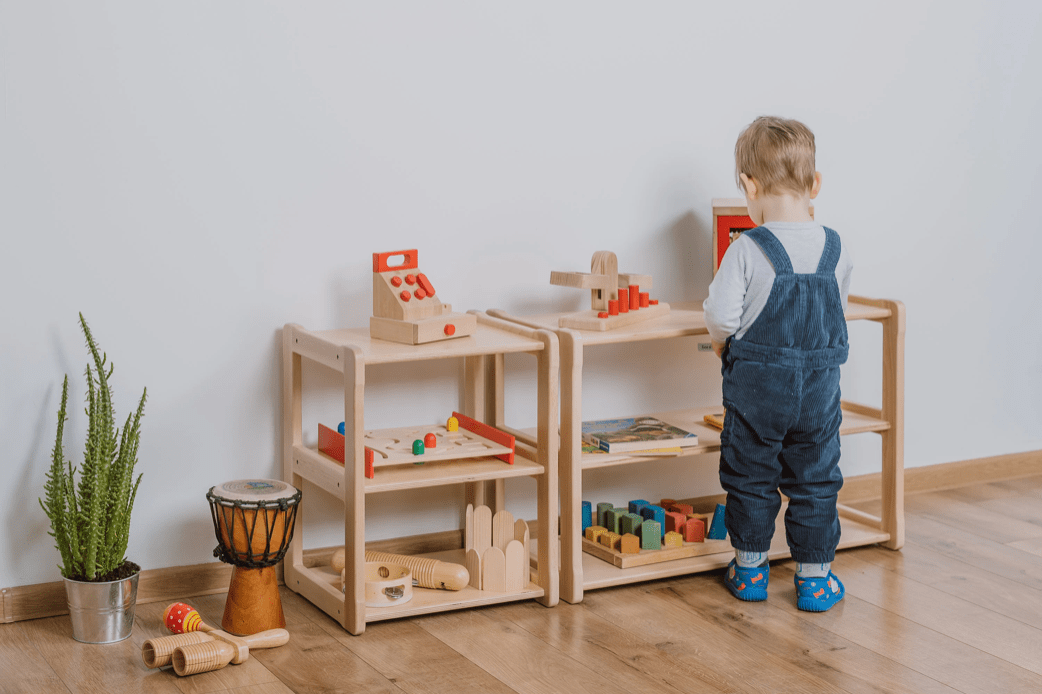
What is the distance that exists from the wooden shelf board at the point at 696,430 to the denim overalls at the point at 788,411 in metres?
0.10

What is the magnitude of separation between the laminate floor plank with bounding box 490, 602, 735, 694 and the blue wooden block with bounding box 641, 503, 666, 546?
14.5 inches

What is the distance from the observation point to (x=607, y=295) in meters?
2.59

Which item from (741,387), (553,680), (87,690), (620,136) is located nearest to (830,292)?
(741,387)

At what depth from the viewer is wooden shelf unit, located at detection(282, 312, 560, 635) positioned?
2268 mm

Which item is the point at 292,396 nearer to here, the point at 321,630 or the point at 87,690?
the point at 321,630

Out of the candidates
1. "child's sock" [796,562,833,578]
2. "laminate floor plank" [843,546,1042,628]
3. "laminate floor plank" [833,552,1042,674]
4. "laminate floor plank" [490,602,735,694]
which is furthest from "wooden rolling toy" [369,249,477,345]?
"laminate floor plank" [843,546,1042,628]

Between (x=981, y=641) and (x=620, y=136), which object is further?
(x=620, y=136)

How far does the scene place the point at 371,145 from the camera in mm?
2594

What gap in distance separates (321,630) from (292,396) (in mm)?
507

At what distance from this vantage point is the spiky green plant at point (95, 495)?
224cm

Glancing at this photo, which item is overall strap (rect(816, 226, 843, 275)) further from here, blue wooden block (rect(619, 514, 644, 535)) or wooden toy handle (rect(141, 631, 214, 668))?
wooden toy handle (rect(141, 631, 214, 668))

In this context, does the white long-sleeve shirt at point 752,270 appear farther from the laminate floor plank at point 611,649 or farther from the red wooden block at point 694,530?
the laminate floor plank at point 611,649

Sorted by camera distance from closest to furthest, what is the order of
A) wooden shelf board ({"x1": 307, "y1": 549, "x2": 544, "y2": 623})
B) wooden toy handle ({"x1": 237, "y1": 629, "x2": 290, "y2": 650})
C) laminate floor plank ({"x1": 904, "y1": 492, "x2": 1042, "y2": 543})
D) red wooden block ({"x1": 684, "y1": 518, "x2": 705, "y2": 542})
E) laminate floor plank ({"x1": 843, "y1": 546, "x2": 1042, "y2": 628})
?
wooden toy handle ({"x1": 237, "y1": 629, "x2": 290, "y2": 650}) → wooden shelf board ({"x1": 307, "y1": 549, "x2": 544, "y2": 623}) → laminate floor plank ({"x1": 843, "y1": 546, "x2": 1042, "y2": 628}) → red wooden block ({"x1": 684, "y1": 518, "x2": 705, "y2": 542}) → laminate floor plank ({"x1": 904, "y1": 492, "x2": 1042, "y2": 543})

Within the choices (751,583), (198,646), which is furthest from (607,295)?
(198,646)
